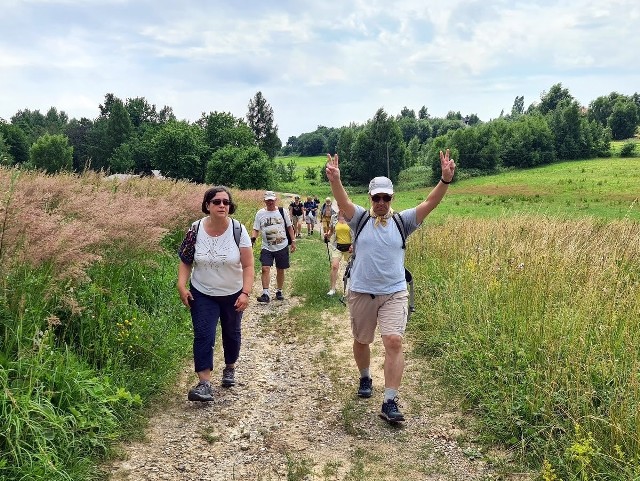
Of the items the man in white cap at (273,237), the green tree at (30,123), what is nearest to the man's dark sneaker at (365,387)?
the man in white cap at (273,237)

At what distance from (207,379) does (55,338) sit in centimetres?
146

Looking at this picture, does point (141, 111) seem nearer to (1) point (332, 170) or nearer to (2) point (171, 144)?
(2) point (171, 144)

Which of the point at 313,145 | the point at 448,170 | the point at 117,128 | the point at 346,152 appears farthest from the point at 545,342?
the point at 313,145

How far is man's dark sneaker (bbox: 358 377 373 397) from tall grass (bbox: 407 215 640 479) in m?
0.93

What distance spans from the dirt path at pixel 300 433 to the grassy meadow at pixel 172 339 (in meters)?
0.29

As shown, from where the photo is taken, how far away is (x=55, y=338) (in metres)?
4.11

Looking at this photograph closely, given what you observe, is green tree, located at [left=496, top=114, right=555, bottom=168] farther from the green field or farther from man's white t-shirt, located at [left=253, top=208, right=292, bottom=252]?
man's white t-shirt, located at [left=253, top=208, right=292, bottom=252]

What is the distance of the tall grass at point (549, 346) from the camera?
3.31m

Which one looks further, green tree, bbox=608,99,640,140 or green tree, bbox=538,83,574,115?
green tree, bbox=538,83,574,115

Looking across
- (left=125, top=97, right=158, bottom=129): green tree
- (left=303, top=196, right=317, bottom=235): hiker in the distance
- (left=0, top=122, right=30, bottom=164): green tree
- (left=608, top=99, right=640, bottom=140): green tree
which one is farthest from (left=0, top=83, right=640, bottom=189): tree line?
(left=303, top=196, right=317, bottom=235): hiker in the distance

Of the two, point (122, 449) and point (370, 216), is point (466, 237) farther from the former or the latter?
point (122, 449)

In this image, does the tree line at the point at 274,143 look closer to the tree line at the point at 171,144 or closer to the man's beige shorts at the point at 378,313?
the tree line at the point at 171,144

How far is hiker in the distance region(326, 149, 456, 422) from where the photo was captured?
424 cm

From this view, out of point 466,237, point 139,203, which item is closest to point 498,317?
point 466,237
